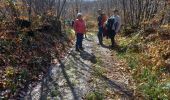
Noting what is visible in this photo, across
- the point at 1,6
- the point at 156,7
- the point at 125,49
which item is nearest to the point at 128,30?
the point at 156,7

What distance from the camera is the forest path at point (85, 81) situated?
33.0 feet

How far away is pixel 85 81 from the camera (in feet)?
38.0

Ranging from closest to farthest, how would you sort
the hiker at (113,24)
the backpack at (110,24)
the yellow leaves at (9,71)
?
the yellow leaves at (9,71), the hiker at (113,24), the backpack at (110,24)

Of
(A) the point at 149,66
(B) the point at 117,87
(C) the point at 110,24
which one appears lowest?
(B) the point at 117,87

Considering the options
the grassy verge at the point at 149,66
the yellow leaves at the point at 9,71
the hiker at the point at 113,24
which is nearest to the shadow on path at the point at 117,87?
the grassy verge at the point at 149,66

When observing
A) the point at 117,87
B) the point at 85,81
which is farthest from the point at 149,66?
the point at 85,81

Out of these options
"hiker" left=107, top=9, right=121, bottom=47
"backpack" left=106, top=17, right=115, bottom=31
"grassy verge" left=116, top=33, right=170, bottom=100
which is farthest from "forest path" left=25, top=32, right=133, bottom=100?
"backpack" left=106, top=17, right=115, bottom=31

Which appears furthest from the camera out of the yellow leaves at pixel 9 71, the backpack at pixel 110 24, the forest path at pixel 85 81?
the backpack at pixel 110 24

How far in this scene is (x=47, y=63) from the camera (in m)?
14.2

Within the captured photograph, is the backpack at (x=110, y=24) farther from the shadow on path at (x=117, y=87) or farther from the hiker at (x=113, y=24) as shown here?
the shadow on path at (x=117, y=87)

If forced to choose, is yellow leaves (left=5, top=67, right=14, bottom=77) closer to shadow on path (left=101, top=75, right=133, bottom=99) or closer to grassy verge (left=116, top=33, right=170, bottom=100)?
shadow on path (left=101, top=75, right=133, bottom=99)

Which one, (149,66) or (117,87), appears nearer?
(117,87)

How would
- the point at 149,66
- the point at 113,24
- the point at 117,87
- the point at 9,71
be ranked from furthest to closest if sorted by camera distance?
the point at 113,24, the point at 149,66, the point at 9,71, the point at 117,87

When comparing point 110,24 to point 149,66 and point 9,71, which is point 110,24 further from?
point 9,71
